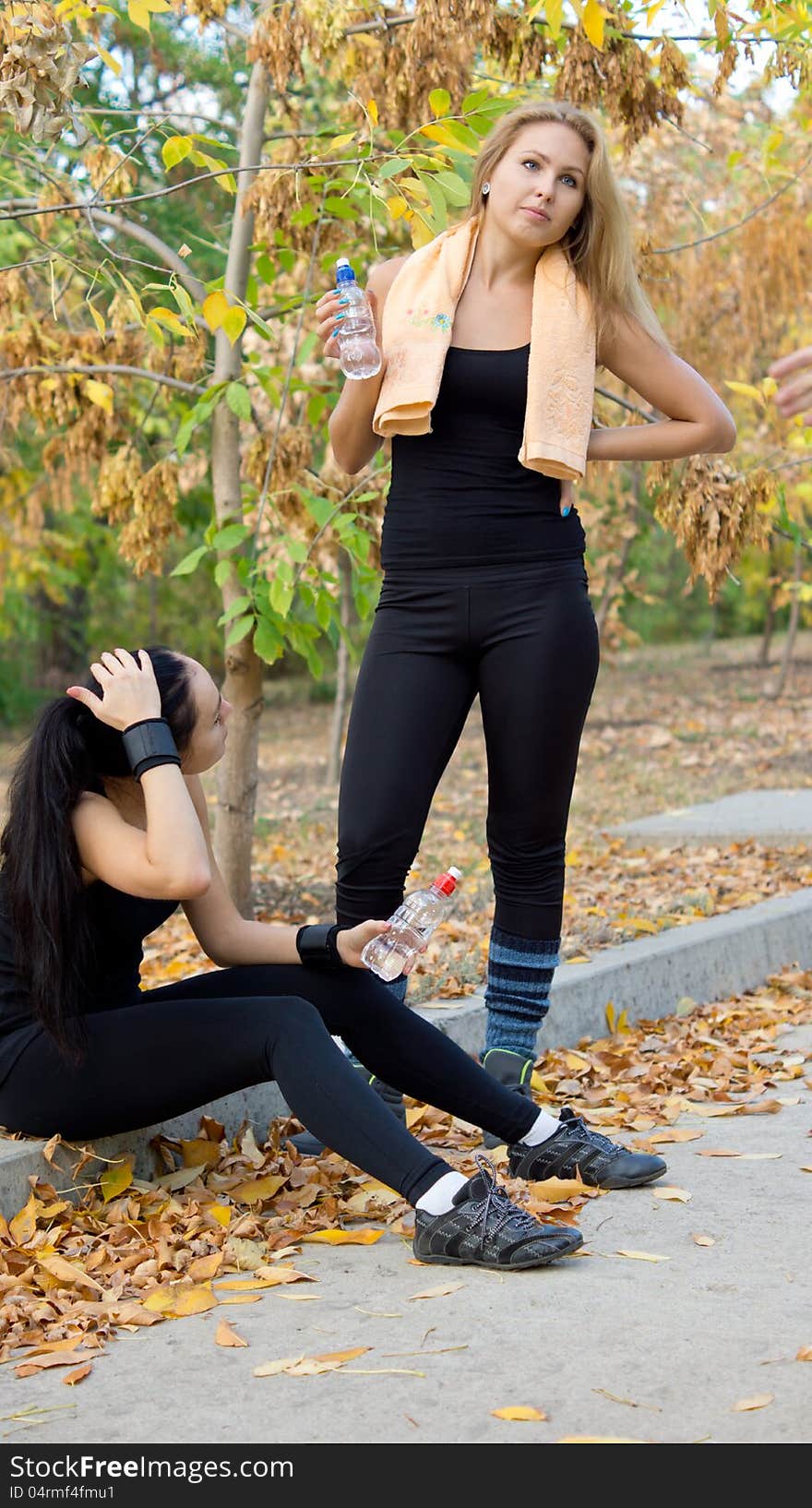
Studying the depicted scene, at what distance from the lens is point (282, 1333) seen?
284cm

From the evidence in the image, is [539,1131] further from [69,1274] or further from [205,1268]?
[69,1274]

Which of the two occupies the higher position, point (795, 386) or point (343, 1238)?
point (795, 386)

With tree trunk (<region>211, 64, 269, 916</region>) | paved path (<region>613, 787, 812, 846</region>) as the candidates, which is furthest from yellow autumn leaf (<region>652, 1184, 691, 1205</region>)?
paved path (<region>613, 787, 812, 846</region>)

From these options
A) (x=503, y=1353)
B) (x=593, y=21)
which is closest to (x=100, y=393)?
(x=593, y=21)

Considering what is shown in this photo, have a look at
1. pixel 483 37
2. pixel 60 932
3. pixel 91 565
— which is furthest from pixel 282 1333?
pixel 91 565

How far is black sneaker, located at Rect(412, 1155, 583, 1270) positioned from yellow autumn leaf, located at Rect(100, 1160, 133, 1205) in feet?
2.30

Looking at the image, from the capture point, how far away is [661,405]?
390 centimetres

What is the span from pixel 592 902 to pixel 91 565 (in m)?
11.4

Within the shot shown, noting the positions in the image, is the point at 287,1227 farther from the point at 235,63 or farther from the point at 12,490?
the point at 12,490

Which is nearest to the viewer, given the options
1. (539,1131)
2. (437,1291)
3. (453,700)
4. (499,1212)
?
(437,1291)

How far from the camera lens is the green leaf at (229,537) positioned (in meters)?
5.34

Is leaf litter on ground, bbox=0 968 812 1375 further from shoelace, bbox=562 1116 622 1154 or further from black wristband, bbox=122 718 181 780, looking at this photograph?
black wristband, bbox=122 718 181 780

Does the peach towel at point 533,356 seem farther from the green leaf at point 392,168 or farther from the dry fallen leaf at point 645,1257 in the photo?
the dry fallen leaf at point 645,1257

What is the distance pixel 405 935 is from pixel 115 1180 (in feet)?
2.58
